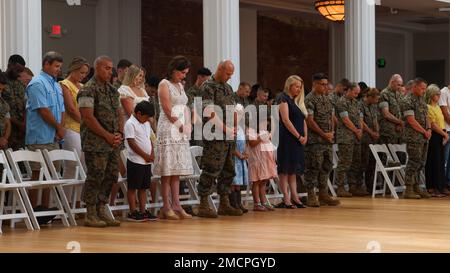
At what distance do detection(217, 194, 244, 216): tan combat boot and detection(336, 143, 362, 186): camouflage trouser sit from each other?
11.6 feet

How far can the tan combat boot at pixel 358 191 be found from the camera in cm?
1416

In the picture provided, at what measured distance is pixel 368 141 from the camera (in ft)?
47.3

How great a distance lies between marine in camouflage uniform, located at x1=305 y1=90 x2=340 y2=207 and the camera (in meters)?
11.9

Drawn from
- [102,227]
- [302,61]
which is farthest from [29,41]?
[302,61]

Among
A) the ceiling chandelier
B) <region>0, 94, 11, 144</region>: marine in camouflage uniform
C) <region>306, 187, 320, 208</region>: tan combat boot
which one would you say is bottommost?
<region>306, 187, 320, 208</region>: tan combat boot

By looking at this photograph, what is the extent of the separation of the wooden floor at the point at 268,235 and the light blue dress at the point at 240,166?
40 centimetres

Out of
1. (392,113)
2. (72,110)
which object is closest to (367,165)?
(392,113)

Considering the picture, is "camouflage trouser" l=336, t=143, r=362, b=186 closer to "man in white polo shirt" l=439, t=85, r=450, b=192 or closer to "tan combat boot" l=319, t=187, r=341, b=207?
"man in white polo shirt" l=439, t=85, r=450, b=192

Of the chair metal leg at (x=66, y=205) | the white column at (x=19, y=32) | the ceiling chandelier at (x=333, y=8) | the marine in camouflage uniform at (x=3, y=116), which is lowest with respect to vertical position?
the chair metal leg at (x=66, y=205)

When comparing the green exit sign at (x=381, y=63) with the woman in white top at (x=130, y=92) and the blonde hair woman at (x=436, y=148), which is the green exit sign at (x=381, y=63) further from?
the woman in white top at (x=130, y=92)

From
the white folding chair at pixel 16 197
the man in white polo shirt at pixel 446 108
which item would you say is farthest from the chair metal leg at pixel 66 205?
the man in white polo shirt at pixel 446 108

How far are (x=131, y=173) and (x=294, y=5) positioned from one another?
12.7m

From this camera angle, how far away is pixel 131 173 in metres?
9.76

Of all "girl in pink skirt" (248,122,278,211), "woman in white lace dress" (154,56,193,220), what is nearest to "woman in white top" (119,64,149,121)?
"woman in white lace dress" (154,56,193,220)
